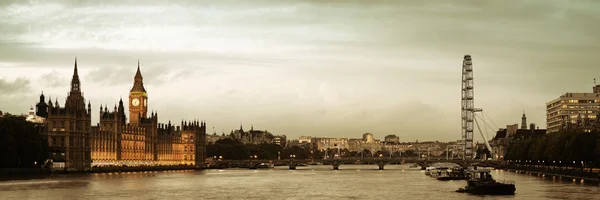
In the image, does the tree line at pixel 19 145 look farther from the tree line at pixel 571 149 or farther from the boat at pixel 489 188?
the tree line at pixel 571 149

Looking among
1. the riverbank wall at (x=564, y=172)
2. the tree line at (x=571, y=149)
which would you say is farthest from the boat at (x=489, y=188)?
the tree line at (x=571, y=149)

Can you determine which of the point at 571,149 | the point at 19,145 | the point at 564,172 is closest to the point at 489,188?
the point at 571,149

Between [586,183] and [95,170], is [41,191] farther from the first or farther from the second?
[95,170]

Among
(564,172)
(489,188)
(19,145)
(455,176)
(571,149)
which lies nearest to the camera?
(489,188)

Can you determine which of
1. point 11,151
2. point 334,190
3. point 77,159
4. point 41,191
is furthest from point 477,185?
point 77,159

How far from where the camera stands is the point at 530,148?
19162cm

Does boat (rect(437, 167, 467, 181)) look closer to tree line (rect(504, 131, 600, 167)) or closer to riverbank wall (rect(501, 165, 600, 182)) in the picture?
riverbank wall (rect(501, 165, 600, 182))

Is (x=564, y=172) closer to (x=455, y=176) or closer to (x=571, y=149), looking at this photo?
(x=571, y=149)

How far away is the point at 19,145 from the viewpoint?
151875mm

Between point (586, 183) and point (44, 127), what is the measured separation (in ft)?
386

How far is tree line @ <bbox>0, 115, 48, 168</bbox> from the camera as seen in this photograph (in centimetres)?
14750

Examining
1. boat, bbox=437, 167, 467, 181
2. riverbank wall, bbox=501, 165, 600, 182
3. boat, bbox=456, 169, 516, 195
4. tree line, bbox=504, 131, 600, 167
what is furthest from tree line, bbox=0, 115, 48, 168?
tree line, bbox=504, 131, 600, 167

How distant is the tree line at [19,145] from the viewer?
148m

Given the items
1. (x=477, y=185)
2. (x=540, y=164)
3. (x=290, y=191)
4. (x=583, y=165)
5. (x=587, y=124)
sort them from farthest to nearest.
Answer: (x=587, y=124) → (x=540, y=164) → (x=583, y=165) → (x=290, y=191) → (x=477, y=185)
